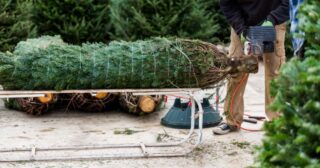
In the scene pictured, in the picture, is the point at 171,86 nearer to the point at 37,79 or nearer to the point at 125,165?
the point at 125,165

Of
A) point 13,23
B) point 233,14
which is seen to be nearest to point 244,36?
point 233,14

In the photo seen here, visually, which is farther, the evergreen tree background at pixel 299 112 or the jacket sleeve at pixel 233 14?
the jacket sleeve at pixel 233 14

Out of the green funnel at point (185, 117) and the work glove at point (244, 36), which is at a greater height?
the work glove at point (244, 36)

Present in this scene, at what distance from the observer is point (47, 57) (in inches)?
203

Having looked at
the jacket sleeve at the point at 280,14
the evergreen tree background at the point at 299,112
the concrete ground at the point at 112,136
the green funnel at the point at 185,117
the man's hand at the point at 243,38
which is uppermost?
the jacket sleeve at the point at 280,14

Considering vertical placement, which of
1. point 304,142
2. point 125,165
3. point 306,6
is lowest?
point 125,165

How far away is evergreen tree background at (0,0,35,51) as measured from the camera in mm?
7965

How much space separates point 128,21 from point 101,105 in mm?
3059

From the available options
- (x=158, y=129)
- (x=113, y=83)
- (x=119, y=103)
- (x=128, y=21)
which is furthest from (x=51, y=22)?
(x=113, y=83)

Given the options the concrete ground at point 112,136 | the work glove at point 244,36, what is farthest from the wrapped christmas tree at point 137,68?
the concrete ground at point 112,136

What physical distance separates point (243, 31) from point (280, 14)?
1.22ft

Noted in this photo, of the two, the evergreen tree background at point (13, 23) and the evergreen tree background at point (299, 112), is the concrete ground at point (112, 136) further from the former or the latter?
the evergreen tree background at point (299, 112)

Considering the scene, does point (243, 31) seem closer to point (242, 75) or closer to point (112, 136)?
point (242, 75)

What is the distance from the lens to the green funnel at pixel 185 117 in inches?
231
